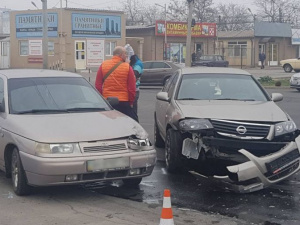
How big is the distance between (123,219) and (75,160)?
93 cm

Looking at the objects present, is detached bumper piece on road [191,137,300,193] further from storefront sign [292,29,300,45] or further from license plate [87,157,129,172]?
storefront sign [292,29,300,45]

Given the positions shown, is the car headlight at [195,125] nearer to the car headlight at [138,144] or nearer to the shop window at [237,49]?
the car headlight at [138,144]

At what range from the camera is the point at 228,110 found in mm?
7844

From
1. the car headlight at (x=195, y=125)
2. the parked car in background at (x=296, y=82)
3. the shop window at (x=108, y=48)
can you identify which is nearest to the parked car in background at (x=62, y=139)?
the car headlight at (x=195, y=125)

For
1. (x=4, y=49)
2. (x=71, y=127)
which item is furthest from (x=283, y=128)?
(x=4, y=49)

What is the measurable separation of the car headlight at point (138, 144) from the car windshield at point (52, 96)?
3.64ft

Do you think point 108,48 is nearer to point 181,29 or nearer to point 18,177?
point 181,29

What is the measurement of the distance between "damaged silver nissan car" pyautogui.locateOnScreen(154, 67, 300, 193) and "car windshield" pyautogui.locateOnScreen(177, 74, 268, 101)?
33 millimetres

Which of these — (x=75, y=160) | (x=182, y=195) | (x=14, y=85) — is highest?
(x=14, y=85)

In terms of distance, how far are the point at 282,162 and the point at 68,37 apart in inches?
1529

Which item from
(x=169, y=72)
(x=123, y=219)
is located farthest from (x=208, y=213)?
(x=169, y=72)

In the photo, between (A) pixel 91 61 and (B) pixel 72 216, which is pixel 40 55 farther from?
(B) pixel 72 216

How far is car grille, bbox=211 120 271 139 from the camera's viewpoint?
7336 mm

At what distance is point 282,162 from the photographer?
7.16m
